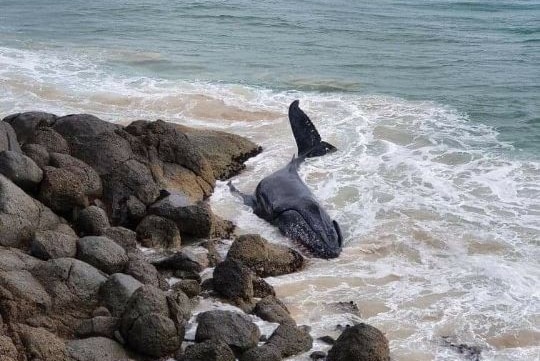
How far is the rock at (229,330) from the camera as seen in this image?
25.0ft

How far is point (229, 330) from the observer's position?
25.2ft

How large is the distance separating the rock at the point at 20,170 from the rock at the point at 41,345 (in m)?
3.21

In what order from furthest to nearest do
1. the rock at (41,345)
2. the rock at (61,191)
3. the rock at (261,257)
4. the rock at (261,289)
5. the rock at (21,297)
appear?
1. the rock at (61,191)
2. the rock at (261,257)
3. the rock at (261,289)
4. the rock at (21,297)
5. the rock at (41,345)

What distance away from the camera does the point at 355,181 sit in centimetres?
1385

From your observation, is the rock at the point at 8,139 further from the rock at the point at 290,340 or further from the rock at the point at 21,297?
the rock at the point at 290,340

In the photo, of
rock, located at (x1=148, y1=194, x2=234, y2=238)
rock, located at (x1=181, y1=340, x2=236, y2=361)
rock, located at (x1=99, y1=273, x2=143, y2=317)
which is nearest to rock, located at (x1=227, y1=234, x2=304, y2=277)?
rock, located at (x1=148, y1=194, x2=234, y2=238)

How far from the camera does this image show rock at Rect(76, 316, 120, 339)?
7.44 m

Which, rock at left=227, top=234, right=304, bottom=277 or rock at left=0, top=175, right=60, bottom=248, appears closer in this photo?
rock at left=0, top=175, right=60, bottom=248

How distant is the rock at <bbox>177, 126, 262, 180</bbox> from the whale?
620 mm

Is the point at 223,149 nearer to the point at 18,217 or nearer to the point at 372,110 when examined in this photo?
the point at 372,110

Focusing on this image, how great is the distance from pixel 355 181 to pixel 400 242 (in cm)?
290

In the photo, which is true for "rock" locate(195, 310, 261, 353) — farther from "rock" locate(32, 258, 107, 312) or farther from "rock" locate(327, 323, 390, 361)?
"rock" locate(32, 258, 107, 312)

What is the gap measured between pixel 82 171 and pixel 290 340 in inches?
180

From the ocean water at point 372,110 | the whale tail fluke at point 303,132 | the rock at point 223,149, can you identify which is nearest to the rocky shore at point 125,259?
the ocean water at point 372,110
